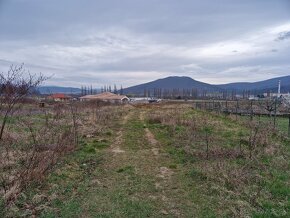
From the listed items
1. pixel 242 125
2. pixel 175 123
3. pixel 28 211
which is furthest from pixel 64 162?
pixel 242 125

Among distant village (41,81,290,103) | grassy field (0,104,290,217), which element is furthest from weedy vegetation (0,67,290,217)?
distant village (41,81,290,103)

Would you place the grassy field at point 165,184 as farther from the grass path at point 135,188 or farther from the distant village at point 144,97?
the distant village at point 144,97

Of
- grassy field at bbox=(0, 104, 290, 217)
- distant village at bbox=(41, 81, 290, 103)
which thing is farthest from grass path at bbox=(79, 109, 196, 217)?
distant village at bbox=(41, 81, 290, 103)

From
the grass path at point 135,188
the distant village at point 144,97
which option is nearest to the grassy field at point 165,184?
the grass path at point 135,188

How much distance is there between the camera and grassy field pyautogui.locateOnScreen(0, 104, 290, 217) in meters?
5.43

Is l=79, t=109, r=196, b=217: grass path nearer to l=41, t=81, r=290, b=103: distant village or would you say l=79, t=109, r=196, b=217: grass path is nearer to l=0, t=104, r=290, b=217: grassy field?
l=0, t=104, r=290, b=217: grassy field

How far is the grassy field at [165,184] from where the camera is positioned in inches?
214

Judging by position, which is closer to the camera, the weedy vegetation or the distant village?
the weedy vegetation

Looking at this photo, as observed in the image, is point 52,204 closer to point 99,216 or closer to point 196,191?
point 99,216

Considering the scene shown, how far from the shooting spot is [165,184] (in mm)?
7176

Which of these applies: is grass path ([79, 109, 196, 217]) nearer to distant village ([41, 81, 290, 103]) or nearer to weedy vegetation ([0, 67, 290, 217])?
weedy vegetation ([0, 67, 290, 217])

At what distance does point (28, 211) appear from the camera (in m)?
5.02

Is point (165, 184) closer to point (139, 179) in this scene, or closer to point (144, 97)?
point (139, 179)

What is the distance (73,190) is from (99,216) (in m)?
1.46
